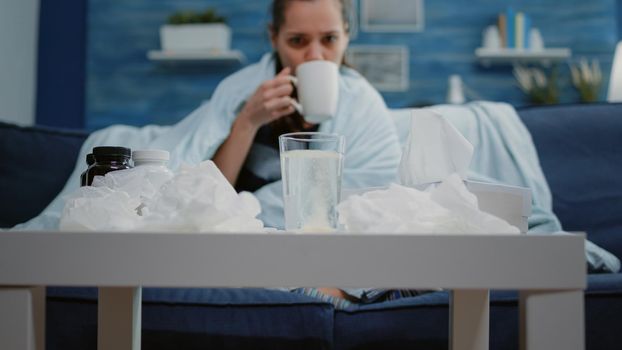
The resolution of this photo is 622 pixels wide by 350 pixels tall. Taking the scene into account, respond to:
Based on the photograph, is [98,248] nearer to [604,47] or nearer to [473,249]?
[473,249]

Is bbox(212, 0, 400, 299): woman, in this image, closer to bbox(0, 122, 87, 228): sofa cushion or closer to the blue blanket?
the blue blanket

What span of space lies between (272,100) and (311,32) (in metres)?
0.28

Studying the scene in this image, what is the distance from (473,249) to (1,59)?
3049 mm

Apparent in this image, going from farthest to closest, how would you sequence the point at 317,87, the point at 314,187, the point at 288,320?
the point at 317,87
the point at 288,320
the point at 314,187

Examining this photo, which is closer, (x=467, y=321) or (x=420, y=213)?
(x=420, y=213)

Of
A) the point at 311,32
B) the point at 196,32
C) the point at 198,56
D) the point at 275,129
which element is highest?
the point at 196,32

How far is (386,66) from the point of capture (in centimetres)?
351

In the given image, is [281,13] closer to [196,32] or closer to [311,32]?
[311,32]

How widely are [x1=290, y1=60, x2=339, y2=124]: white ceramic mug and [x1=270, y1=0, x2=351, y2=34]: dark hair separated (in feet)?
1.20

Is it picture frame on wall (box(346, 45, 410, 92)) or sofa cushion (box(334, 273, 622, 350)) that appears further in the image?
picture frame on wall (box(346, 45, 410, 92))

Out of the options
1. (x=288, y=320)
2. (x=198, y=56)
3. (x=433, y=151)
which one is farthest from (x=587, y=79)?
(x=433, y=151)

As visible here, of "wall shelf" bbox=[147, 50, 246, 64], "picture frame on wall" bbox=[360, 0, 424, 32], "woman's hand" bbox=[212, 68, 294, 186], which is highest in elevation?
"picture frame on wall" bbox=[360, 0, 424, 32]

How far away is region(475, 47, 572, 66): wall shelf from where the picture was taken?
3367 mm

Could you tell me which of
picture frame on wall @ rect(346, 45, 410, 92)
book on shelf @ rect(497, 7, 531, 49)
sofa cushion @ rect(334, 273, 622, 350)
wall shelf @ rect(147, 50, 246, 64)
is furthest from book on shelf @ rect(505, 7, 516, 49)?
sofa cushion @ rect(334, 273, 622, 350)
